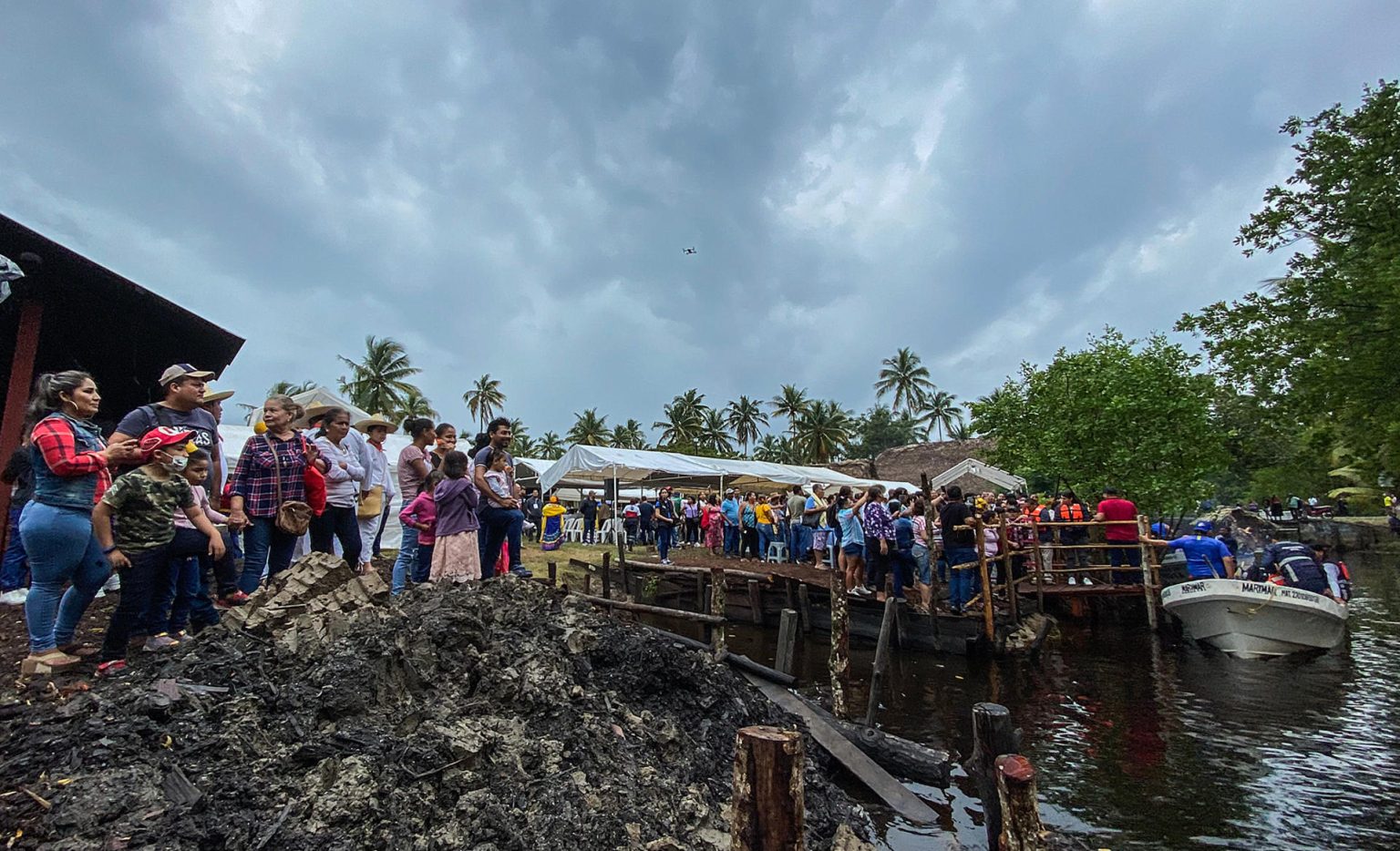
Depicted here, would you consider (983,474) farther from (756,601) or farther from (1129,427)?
(756,601)

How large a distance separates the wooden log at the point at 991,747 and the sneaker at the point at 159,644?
5.33 m

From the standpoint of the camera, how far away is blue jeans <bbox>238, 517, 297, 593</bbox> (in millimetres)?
5109

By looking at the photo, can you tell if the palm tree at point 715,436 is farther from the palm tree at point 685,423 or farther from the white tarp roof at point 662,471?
the white tarp roof at point 662,471

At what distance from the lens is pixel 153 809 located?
113 inches

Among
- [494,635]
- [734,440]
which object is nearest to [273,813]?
[494,635]

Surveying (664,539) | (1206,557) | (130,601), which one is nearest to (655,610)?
(130,601)

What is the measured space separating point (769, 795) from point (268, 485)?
14.6ft

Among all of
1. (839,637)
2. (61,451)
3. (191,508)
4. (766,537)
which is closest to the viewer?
(61,451)

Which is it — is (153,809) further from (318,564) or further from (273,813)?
(318,564)

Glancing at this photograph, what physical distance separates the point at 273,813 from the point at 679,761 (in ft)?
8.95

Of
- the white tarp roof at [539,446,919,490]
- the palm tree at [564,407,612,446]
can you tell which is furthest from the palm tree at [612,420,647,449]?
the white tarp roof at [539,446,919,490]

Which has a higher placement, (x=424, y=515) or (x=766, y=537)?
(x=424, y=515)

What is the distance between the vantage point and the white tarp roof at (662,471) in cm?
1903

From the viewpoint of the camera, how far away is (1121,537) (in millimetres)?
13750
